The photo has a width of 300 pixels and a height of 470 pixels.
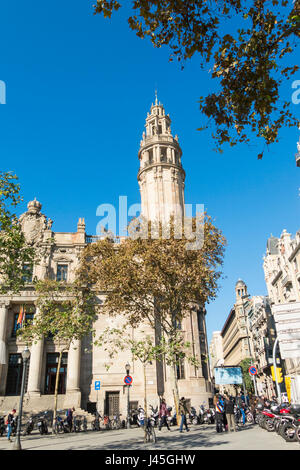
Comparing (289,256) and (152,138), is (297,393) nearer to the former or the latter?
(289,256)

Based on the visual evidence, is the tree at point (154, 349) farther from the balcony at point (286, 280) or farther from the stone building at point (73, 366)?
the balcony at point (286, 280)

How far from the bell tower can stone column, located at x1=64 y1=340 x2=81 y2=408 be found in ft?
62.0

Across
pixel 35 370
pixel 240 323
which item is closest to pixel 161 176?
pixel 35 370

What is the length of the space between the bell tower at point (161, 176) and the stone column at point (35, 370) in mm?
20411

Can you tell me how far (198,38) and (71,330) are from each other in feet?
68.4

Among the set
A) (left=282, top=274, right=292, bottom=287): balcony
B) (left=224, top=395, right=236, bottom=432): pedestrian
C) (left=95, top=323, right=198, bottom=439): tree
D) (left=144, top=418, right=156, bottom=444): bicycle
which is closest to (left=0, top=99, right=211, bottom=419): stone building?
(left=95, top=323, right=198, bottom=439): tree

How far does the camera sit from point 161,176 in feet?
150

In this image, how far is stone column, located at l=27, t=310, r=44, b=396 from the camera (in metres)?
31.0

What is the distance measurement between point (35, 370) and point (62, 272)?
10.4 metres

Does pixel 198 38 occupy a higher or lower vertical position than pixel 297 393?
higher

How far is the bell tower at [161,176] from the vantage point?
44.2m

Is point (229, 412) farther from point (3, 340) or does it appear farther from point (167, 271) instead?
point (3, 340)

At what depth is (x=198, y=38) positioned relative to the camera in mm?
7422
